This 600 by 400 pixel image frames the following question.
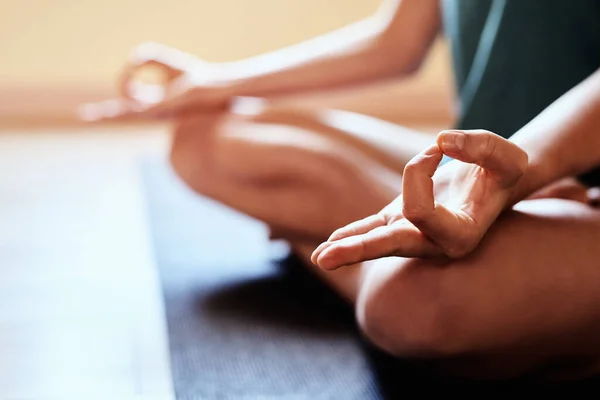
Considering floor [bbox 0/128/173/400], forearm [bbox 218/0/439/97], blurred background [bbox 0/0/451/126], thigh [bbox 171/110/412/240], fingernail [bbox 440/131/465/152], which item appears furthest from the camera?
blurred background [bbox 0/0/451/126]

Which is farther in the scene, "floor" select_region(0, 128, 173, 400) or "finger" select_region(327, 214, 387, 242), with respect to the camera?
"floor" select_region(0, 128, 173, 400)

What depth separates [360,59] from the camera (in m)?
1.04

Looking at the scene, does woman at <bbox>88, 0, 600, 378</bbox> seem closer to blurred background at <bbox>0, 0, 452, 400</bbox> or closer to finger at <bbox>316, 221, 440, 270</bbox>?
finger at <bbox>316, 221, 440, 270</bbox>

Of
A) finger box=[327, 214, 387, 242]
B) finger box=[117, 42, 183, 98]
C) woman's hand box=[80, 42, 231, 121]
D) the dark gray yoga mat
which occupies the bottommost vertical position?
the dark gray yoga mat

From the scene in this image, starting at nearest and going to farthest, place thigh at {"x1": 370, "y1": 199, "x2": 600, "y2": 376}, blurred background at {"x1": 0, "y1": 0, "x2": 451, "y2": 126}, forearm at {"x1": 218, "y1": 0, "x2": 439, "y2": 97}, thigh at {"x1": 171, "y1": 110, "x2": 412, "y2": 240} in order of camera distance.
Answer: thigh at {"x1": 370, "y1": 199, "x2": 600, "y2": 376}, thigh at {"x1": 171, "y1": 110, "x2": 412, "y2": 240}, forearm at {"x1": 218, "y1": 0, "x2": 439, "y2": 97}, blurred background at {"x1": 0, "y1": 0, "x2": 451, "y2": 126}

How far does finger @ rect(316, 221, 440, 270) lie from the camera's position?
542 millimetres

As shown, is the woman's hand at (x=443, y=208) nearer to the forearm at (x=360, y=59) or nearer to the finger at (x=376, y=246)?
the finger at (x=376, y=246)

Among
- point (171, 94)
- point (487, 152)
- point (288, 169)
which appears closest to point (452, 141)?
point (487, 152)

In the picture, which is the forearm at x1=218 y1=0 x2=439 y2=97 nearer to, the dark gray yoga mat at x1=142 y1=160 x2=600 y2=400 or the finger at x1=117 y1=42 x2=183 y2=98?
the finger at x1=117 y1=42 x2=183 y2=98

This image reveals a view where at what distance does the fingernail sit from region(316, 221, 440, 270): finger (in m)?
0.07

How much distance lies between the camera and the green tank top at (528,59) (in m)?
0.79

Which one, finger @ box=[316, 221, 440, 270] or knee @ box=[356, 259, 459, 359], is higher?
finger @ box=[316, 221, 440, 270]

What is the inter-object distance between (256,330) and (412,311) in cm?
25

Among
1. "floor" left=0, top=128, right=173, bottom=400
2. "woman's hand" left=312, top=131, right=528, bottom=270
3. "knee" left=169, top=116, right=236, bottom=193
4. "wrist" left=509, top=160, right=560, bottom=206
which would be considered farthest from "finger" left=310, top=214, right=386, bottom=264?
"knee" left=169, top=116, right=236, bottom=193
